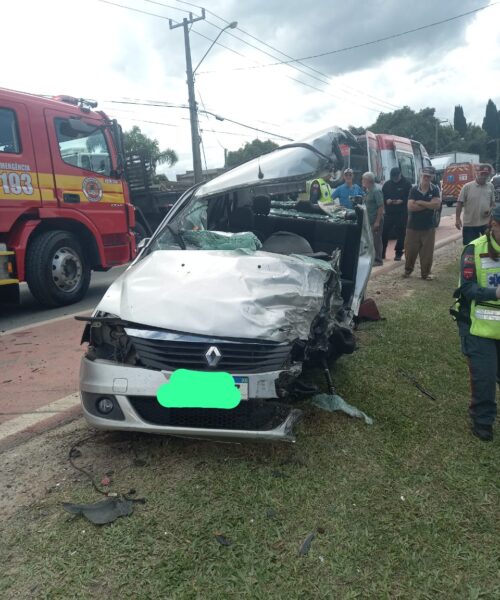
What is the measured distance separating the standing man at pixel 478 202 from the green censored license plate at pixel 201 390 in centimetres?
572

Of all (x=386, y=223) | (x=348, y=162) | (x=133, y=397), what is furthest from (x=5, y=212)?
(x=348, y=162)

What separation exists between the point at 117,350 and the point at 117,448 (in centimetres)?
61

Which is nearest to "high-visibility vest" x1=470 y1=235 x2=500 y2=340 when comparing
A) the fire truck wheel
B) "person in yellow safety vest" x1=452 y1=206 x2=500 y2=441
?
"person in yellow safety vest" x1=452 y1=206 x2=500 y2=441

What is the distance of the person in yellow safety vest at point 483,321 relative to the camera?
9.07 ft

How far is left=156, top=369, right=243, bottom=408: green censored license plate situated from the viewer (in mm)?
2309

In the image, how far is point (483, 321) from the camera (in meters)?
2.79

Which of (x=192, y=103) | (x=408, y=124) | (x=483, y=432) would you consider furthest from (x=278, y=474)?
(x=408, y=124)

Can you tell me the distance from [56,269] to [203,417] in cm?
463

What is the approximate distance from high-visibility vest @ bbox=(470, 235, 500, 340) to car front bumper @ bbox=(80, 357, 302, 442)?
4.05 feet

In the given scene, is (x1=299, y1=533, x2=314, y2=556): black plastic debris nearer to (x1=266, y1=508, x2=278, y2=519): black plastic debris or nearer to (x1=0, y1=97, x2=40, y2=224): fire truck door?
(x1=266, y1=508, x2=278, y2=519): black plastic debris

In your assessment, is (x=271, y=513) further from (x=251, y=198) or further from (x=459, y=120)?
(x=459, y=120)

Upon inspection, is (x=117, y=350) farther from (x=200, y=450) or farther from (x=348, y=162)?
(x=348, y=162)

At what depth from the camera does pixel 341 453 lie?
263 cm

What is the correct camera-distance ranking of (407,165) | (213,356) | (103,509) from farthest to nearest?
(407,165), (213,356), (103,509)
